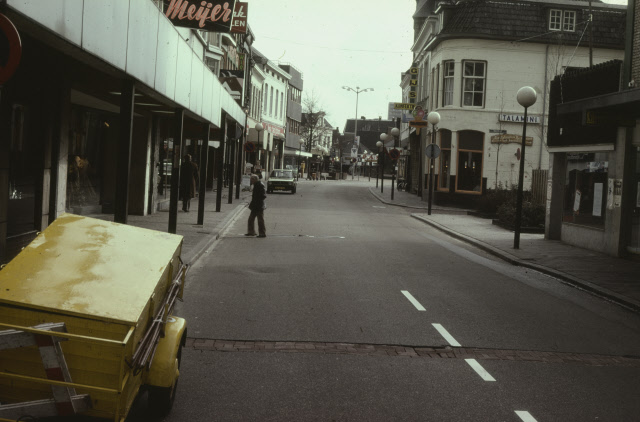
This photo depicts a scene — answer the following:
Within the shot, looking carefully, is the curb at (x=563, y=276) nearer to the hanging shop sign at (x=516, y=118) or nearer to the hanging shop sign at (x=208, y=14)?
the hanging shop sign at (x=208, y=14)

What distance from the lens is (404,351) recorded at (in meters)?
7.36

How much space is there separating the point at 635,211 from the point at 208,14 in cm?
Result: 1088

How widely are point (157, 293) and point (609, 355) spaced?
5.17 metres

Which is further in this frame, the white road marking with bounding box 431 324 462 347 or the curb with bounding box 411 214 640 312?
the curb with bounding box 411 214 640 312

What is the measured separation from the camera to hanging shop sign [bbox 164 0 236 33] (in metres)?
17.5

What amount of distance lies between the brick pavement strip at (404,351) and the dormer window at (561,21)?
32353mm

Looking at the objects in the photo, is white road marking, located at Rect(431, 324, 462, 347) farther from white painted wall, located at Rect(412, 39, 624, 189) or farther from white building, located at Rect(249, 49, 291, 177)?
white building, located at Rect(249, 49, 291, 177)

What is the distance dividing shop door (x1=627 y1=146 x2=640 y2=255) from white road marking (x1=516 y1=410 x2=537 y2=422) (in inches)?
456

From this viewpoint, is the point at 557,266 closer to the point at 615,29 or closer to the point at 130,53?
the point at 130,53

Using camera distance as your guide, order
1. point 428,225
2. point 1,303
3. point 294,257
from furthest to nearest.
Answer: point 428,225
point 294,257
point 1,303

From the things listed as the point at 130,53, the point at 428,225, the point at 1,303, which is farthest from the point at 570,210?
the point at 1,303

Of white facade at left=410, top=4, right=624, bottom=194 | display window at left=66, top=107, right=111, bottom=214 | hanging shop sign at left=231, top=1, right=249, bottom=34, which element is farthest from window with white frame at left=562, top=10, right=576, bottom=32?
display window at left=66, top=107, right=111, bottom=214

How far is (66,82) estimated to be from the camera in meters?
12.6

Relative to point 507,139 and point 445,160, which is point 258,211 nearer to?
point 445,160
